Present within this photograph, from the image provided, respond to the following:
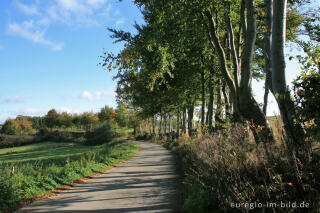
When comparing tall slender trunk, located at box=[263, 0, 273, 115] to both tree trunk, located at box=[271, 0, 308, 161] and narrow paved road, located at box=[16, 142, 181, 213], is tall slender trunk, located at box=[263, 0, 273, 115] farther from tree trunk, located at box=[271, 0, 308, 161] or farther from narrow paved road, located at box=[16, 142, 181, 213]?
narrow paved road, located at box=[16, 142, 181, 213]

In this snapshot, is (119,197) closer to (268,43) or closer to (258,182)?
(258,182)

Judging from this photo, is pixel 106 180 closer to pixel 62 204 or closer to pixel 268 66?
pixel 62 204

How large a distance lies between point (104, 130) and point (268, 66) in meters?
38.2

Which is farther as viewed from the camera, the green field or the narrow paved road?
the green field

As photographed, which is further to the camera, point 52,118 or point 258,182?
point 52,118

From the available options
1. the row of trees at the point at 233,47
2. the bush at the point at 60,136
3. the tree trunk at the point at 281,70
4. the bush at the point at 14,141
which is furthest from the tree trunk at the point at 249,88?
the bush at the point at 14,141

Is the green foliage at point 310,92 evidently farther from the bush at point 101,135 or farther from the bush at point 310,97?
the bush at point 101,135

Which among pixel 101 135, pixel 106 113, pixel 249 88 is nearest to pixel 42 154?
pixel 101 135

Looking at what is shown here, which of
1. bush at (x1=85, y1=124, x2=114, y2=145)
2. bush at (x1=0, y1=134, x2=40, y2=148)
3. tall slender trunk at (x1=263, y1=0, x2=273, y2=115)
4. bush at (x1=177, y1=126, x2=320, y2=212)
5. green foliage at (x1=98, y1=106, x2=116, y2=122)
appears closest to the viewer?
bush at (x1=177, y1=126, x2=320, y2=212)

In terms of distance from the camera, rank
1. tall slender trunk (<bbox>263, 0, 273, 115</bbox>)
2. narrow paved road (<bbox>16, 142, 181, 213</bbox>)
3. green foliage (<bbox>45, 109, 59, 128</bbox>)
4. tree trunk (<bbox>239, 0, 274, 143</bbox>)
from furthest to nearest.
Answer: green foliage (<bbox>45, 109, 59, 128</bbox>)
tree trunk (<bbox>239, 0, 274, 143</bbox>)
tall slender trunk (<bbox>263, 0, 273, 115</bbox>)
narrow paved road (<bbox>16, 142, 181, 213</bbox>)

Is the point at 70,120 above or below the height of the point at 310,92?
above

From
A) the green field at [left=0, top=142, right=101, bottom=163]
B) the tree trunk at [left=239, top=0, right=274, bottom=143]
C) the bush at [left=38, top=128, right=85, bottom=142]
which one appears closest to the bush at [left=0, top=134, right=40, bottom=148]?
the bush at [left=38, top=128, right=85, bottom=142]

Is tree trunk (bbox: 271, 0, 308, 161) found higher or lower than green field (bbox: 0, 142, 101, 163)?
higher

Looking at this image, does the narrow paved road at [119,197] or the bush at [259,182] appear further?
the narrow paved road at [119,197]
